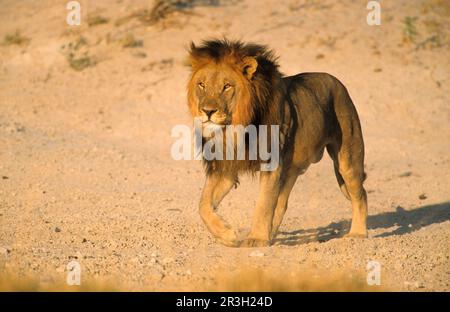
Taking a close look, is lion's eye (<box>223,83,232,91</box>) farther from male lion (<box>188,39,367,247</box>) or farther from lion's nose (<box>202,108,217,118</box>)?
lion's nose (<box>202,108,217,118</box>)

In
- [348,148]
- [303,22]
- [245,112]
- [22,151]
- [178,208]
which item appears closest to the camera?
[245,112]

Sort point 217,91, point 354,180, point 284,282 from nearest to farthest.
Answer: point 284,282
point 217,91
point 354,180

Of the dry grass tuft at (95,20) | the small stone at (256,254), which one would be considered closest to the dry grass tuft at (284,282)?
the small stone at (256,254)

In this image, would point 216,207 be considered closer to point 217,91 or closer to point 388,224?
point 217,91

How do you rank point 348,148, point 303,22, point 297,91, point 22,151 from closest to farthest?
point 297,91
point 348,148
point 22,151
point 303,22

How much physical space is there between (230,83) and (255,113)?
11.2 inches

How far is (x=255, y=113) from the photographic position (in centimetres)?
628

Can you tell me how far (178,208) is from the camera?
821 centimetres

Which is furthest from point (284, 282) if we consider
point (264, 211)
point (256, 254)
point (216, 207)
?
point (216, 207)

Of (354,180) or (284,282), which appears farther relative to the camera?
(354,180)

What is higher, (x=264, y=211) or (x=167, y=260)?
(x=264, y=211)
